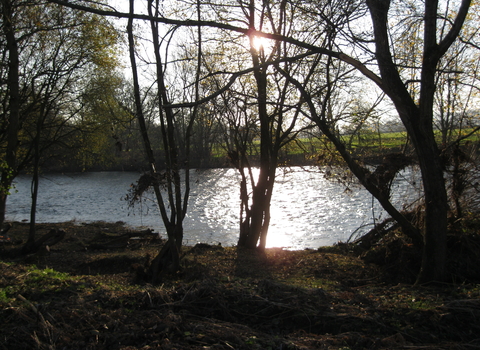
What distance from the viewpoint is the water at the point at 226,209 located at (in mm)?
16344

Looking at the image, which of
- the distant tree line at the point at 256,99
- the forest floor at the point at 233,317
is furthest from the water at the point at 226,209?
the forest floor at the point at 233,317

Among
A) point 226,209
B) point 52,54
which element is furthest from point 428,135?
point 226,209

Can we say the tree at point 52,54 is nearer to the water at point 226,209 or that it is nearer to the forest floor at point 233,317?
the water at point 226,209

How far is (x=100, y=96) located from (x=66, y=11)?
2852 mm

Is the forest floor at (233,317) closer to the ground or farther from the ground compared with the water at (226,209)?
farther from the ground

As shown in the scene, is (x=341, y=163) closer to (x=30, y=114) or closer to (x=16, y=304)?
(x=16, y=304)

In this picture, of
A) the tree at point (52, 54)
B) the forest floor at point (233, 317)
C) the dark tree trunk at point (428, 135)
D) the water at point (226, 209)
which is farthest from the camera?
the water at point (226, 209)

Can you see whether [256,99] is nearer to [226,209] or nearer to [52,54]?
[52,54]

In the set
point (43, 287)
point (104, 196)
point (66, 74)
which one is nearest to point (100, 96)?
point (66, 74)

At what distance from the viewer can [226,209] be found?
2277 centimetres

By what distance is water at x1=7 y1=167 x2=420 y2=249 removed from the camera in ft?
53.6

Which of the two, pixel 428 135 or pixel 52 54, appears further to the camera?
pixel 52 54

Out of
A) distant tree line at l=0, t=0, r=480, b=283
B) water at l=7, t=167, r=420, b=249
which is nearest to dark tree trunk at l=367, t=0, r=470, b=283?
distant tree line at l=0, t=0, r=480, b=283

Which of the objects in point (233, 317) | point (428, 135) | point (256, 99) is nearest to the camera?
point (233, 317)
